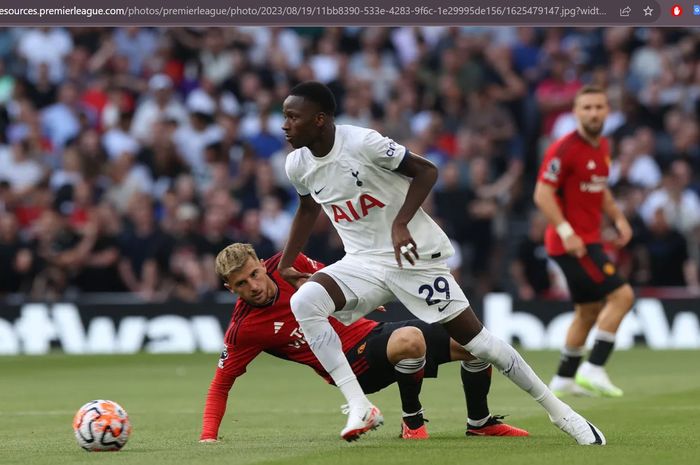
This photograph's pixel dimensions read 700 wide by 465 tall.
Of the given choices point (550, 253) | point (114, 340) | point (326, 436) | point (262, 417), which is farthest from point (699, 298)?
point (326, 436)

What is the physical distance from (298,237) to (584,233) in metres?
4.73

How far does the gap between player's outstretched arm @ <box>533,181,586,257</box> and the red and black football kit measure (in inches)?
3.4

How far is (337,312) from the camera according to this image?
8008 mm

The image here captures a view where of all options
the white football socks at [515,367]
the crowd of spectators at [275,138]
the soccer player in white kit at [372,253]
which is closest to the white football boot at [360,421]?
the soccer player in white kit at [372,253]

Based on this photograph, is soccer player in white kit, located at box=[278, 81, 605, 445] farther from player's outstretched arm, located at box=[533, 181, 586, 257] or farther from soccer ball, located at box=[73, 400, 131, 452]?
player's outstretched arm, located at box=[533, 181, 586, 257]

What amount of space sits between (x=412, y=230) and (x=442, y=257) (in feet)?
0.80

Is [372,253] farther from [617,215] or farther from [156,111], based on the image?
[156,111]

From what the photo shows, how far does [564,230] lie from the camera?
12.0m

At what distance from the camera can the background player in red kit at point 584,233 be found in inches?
480

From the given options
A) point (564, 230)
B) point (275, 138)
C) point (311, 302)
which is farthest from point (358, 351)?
point (275, 138)

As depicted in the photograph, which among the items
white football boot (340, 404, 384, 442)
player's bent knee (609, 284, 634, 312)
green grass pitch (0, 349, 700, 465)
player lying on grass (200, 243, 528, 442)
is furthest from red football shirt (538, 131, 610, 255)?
white football boot (340, 404, 384, 442)

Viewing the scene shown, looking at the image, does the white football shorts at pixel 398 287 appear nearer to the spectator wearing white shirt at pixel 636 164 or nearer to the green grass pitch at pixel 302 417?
the green grass pitch at pixel 302 417

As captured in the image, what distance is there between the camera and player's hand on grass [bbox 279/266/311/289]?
27.9ft
